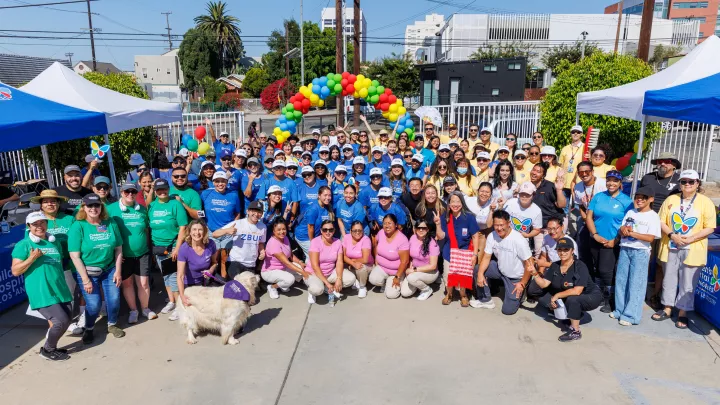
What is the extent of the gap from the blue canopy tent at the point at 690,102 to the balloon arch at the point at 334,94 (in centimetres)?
700

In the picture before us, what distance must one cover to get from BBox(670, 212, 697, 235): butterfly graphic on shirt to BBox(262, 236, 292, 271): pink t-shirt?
4.37 meters

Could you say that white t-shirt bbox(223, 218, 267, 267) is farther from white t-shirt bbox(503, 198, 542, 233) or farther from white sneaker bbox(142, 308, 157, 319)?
white t-shirt bbox(503, 198, 542, 233)

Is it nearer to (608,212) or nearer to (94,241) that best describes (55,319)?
(94,241)

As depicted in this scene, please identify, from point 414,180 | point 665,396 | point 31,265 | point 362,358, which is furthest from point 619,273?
point 31,265

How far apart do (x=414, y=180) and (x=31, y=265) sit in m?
4.24

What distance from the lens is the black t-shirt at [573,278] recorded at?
15.6 feet

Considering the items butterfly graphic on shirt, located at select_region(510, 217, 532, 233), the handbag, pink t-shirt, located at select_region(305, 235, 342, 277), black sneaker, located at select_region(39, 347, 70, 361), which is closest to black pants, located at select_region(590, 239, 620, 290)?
butterfly graphic on shirt, located at select_region(510, 217, 532, 233)

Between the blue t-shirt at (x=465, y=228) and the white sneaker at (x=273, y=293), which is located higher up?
the blue t-shirt at (x=465, y=228)

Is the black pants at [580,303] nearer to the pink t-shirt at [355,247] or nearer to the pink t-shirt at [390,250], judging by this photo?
the pink t-shirt at [390,250]

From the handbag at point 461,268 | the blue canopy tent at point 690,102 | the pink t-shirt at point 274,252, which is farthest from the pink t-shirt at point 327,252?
the blue canopy tent at point 690,102

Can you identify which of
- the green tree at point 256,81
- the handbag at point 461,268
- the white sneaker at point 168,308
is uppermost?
the green tree at point 256,81

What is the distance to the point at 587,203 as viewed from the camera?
5.84m

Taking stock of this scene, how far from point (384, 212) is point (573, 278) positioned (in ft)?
7.77

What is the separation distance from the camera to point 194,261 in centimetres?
499
